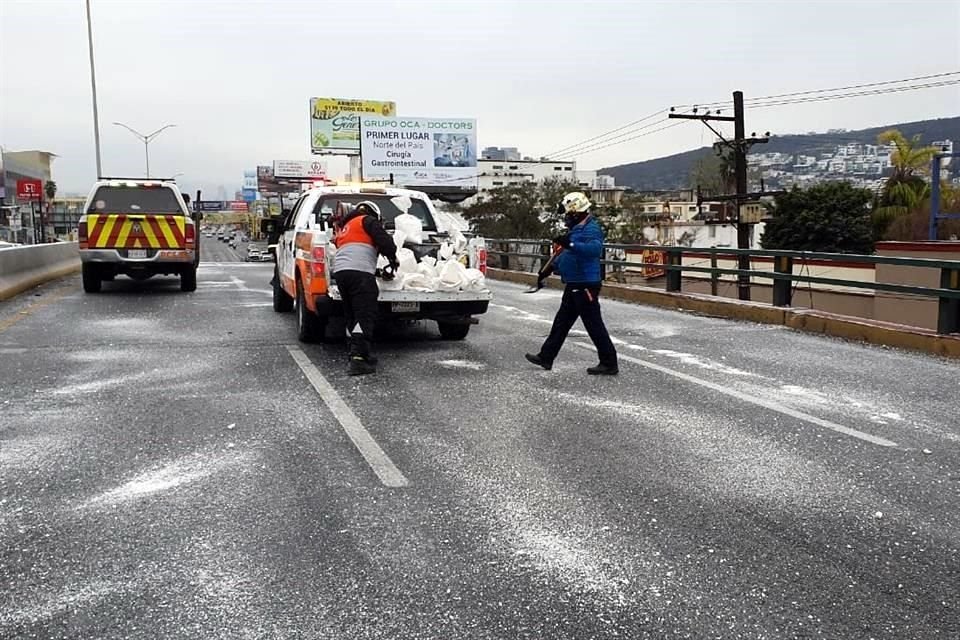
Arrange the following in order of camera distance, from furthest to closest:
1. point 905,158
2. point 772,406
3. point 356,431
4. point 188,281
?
point 905,158
point 188,281
point 772,406
point 356,431

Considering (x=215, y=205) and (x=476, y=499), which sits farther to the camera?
Answer: (x=215, y=205)

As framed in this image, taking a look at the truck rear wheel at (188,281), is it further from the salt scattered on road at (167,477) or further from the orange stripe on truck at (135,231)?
the salt scattered on road at (167,477)

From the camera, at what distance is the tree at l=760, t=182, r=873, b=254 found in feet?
161

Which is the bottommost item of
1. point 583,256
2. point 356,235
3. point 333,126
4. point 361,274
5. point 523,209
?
point 361,274

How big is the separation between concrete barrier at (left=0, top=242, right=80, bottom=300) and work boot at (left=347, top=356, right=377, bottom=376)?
891 centimetres

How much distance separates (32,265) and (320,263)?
1103 cm

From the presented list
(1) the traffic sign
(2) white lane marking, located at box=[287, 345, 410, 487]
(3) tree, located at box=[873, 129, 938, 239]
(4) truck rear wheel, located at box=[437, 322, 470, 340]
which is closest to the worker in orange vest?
(2) white lane marking, located at box=[287, 345, 410, 487]

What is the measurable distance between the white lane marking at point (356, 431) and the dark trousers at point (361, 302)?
1.55 ft

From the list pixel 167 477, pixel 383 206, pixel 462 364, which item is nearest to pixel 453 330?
pixel 462 364

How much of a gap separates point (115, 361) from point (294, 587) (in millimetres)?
5829

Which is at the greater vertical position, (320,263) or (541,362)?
(320,263)

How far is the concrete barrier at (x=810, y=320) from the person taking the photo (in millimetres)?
9359

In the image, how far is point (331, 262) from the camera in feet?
28.5

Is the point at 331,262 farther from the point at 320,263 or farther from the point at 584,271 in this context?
the point at 584,271
